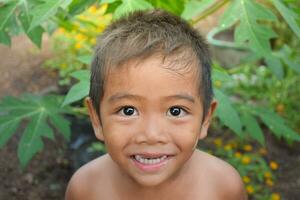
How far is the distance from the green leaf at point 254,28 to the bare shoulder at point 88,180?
1.80 feet

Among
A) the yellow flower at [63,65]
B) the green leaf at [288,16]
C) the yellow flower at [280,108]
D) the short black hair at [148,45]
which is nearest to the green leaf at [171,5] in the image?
the green leaf at [288,16]

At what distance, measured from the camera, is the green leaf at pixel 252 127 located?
6.97 feet

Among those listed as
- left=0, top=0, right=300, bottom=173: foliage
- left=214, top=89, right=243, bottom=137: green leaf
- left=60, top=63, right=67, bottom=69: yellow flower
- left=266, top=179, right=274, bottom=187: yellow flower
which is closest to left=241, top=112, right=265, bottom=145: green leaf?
left=0, top=0, right=300, bottom=173: foliage

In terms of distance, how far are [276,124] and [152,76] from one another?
113cm

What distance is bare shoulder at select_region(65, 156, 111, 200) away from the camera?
5.00ft

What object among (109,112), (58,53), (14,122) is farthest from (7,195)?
(109,112)

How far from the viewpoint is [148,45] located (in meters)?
1.18

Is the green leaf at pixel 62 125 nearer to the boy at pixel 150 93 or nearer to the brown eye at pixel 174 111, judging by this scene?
the boy at pixel 150 93

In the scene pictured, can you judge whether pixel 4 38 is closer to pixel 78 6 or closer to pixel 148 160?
pixel 78 6

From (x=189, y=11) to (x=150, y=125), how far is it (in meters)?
0.89

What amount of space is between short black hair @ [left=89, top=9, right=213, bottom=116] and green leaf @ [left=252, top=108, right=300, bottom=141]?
894 millimetres

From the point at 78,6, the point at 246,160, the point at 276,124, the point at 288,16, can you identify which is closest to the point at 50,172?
the point at 246,160

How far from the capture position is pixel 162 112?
3.87 ft

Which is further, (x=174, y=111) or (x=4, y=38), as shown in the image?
(x=4, y=38)
